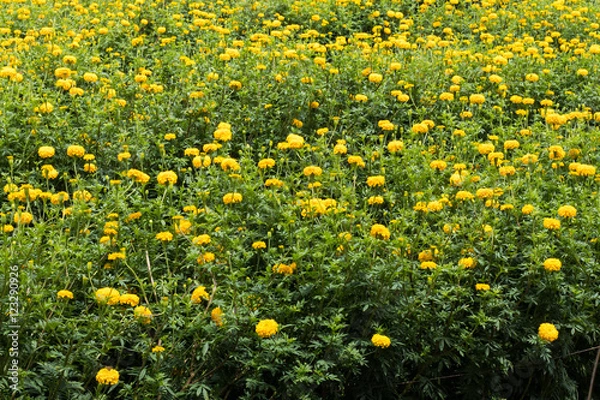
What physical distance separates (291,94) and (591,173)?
2.29 meters

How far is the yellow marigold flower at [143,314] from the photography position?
3021mm

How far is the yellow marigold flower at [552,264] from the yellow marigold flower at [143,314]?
1.79 meters

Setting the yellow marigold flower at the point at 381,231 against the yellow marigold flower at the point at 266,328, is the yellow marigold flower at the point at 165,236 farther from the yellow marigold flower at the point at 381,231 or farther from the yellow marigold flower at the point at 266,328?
the yellow marigold flower at the point at 381,231

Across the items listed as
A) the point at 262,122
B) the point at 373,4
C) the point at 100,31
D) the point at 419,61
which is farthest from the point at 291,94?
the point at 373,4

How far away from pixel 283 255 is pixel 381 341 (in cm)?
69

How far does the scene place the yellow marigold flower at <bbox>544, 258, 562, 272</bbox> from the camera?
Result: 3.46m

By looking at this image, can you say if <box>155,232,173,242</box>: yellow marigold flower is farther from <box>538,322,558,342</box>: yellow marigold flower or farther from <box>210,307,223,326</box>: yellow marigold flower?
<box>538,322,558,342</box>: yellow marigold flower

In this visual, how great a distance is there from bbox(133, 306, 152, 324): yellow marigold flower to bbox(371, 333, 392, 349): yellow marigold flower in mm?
935

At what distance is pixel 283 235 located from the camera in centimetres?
375

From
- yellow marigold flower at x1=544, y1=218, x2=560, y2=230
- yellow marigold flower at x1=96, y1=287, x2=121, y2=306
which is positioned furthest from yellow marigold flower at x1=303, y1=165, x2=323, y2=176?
yellow marigold flower at x1=96, y1=287, x2=121, y2=306

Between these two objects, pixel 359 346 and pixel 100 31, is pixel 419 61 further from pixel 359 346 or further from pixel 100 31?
pixel 359 346

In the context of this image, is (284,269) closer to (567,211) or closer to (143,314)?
(143,314)

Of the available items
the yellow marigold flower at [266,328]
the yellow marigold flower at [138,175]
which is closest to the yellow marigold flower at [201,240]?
the yellow marigold flower at [266,328]

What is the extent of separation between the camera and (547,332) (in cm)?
333
